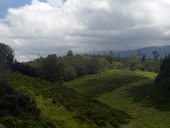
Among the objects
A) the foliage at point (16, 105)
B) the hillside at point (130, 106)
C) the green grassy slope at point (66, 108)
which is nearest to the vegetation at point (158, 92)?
the hillside at point (130, 106)

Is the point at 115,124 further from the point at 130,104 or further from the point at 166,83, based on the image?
the point at 166,83

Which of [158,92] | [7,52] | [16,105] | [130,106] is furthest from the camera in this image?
[7,52]

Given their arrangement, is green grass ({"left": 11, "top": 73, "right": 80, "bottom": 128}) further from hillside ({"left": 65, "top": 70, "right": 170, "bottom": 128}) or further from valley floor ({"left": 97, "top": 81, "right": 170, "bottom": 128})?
hillside ({"left": 65, "top": 70, "right": 170, "bottom": 128})

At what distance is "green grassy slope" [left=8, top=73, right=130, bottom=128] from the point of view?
78.2 meters

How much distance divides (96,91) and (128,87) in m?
13.3

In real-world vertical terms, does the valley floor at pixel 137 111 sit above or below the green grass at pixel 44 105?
below

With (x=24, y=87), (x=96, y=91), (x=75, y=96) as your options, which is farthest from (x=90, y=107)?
(x=96, y=91)

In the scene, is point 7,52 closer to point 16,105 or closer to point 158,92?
point 158,92

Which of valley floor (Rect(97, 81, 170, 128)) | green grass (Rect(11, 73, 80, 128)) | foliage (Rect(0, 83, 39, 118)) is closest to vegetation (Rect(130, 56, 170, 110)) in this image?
valley floor (Rect(97, 81, 170, 128))

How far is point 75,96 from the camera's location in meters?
102

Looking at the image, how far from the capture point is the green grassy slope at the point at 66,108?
257ft

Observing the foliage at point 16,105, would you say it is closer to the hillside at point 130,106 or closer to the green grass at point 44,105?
the green grass at point 44,105

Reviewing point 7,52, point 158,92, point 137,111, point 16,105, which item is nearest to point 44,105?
point 16,105

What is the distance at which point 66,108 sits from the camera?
86062 mm
